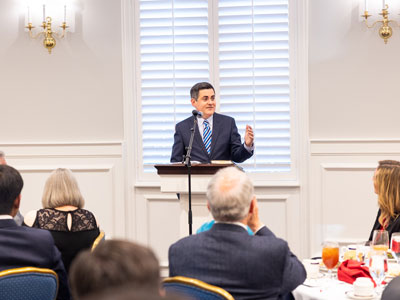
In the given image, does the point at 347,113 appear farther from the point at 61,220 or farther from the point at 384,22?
the point at 61,220

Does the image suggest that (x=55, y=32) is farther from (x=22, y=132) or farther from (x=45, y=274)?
(x=45, y=274)

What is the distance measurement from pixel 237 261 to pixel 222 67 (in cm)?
Answer: 434

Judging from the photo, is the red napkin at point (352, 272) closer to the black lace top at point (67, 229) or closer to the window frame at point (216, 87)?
the black lace top at point (67, 229)

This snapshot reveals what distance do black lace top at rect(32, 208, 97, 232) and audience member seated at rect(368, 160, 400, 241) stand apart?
6.00 ft

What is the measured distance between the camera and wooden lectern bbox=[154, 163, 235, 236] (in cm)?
495

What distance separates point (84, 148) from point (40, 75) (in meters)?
0.95

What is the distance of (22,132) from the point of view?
7.00 meters

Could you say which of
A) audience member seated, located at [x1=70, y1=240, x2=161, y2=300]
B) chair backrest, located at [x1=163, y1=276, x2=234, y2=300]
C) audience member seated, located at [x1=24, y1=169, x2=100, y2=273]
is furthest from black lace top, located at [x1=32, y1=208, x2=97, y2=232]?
audience member seated, located at [x1=70, y1=240, x2=161, y2=300]

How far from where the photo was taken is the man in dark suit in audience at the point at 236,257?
2.65 metres

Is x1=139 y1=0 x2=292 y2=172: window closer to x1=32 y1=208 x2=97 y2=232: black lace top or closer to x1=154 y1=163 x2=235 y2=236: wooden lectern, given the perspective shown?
x1=154 y1=163 x2=235 y2=236: wooden lectern

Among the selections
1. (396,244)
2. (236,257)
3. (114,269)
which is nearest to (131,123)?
(396,244)

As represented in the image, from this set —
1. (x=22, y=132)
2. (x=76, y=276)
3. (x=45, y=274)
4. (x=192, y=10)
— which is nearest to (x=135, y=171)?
(x=22, y=132)

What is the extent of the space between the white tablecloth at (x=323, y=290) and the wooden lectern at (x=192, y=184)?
6.03 feet

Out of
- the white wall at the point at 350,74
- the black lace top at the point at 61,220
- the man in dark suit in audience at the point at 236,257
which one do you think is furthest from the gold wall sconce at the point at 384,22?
the man in dark suit in audience at the point at 236,257
